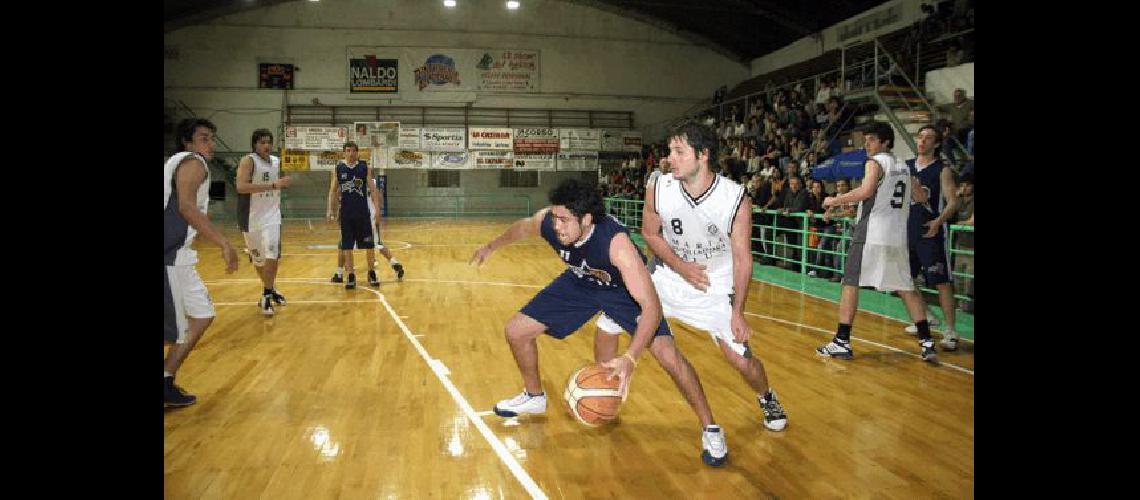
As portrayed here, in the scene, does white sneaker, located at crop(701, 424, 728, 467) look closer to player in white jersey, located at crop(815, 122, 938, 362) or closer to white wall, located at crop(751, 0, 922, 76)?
player in white jersey, located at crop(815, 122, 938, 362)

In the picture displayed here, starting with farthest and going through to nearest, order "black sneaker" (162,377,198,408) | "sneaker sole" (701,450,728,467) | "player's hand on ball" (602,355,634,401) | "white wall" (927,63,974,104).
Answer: "white wall" (927,63,974,104)
"black sneaker" (162,377,198,408)
"sneaker sole" (701,450,728,467)
"player's hand on ball" (602,355,634,401)

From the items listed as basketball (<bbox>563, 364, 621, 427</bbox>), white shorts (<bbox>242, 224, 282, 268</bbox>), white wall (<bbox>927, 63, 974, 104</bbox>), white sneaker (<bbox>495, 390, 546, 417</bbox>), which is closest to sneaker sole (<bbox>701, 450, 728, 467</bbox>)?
basketball (<bbox>563, 364, 621, 427</bbox>)

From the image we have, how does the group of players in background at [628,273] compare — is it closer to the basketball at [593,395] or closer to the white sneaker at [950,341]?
the basketball at [593,395]

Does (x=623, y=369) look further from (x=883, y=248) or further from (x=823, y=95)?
(x=823, y=95)

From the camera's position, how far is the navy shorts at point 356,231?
880 cm

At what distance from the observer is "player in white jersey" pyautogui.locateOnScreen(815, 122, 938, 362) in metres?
5.36

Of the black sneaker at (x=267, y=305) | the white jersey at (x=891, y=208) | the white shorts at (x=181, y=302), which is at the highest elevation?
the white jersey at (x=891, y=208)

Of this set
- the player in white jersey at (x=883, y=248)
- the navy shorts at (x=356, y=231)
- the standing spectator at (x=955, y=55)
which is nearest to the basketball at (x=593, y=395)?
A: the player in white jersey at (x=883, y=248)

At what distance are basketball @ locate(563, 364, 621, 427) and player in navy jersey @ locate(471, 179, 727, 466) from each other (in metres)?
0.09

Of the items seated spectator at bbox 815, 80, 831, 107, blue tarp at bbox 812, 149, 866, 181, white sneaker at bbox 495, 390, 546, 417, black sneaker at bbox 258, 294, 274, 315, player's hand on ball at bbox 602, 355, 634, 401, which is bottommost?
white sneaker at bbox 495, 390, 546, 417

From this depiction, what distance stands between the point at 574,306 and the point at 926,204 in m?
3.31
